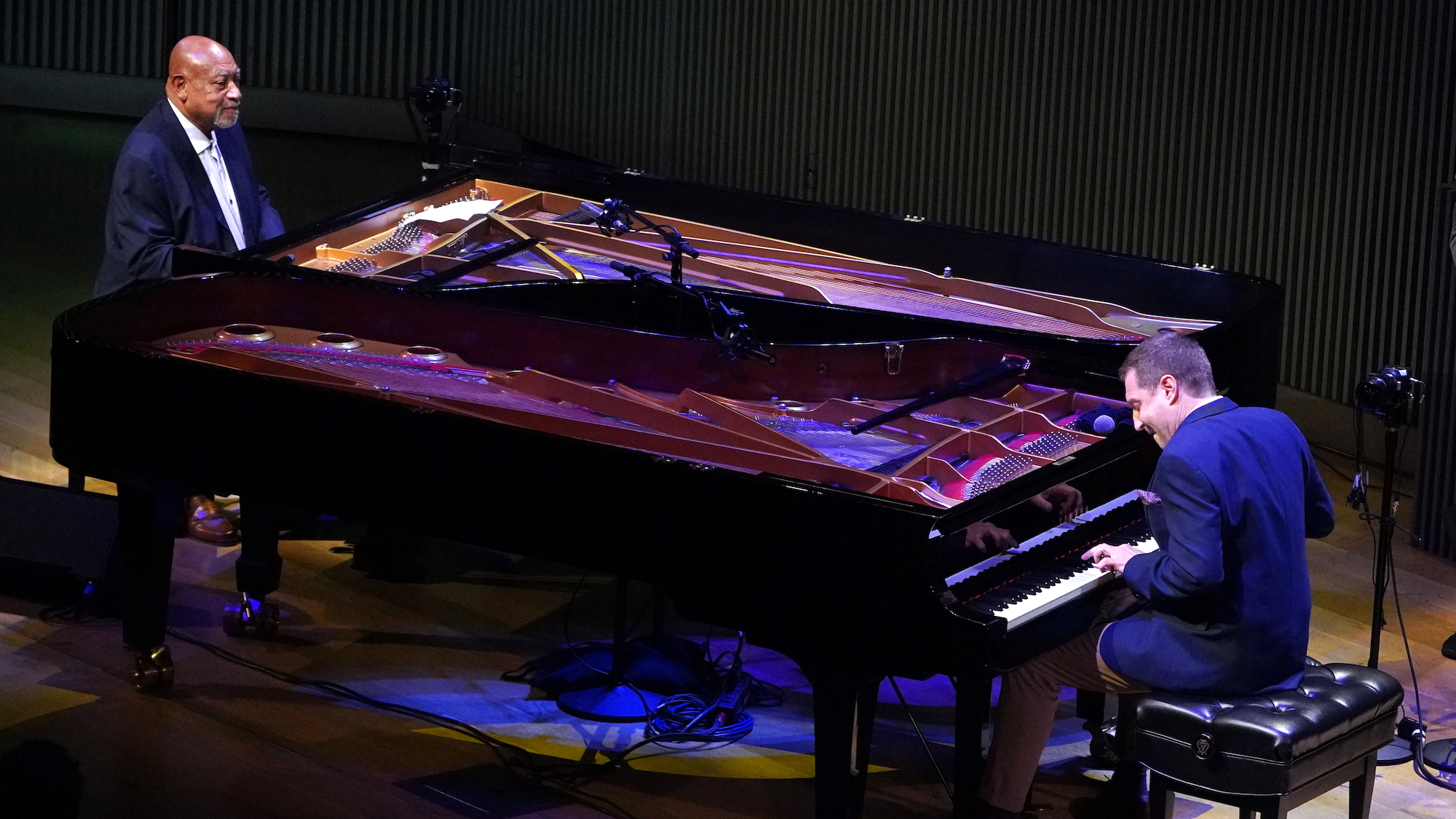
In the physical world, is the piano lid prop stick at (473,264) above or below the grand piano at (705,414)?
above

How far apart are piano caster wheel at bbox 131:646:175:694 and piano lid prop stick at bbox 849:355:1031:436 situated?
6.17ft

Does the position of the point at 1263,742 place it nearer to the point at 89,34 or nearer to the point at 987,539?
the point at 987,539

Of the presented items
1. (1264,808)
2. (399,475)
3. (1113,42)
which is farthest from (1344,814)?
(1113,42)

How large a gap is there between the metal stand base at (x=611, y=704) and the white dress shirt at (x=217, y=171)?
78.2 inches

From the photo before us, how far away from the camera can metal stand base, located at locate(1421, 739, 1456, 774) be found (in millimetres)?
4148

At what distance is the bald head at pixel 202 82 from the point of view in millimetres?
5098

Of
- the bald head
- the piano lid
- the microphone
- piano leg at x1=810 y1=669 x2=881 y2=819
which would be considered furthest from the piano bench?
the bald head

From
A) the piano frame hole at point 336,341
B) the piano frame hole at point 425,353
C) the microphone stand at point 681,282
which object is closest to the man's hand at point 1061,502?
the microphone stand at point 681,282

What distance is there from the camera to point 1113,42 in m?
7.73

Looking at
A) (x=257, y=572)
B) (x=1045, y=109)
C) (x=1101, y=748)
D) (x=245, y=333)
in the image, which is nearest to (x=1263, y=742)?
(x=1101, y=748)

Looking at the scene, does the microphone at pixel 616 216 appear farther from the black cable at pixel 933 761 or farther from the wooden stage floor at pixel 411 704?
the black cable at pixel 933 761

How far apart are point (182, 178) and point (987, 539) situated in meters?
3.00

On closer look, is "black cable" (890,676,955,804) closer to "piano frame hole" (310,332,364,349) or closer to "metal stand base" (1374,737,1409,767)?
"metal stand base" (1374,737,1409,767)

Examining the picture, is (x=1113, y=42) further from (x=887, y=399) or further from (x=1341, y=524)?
(x=887, y=399)
